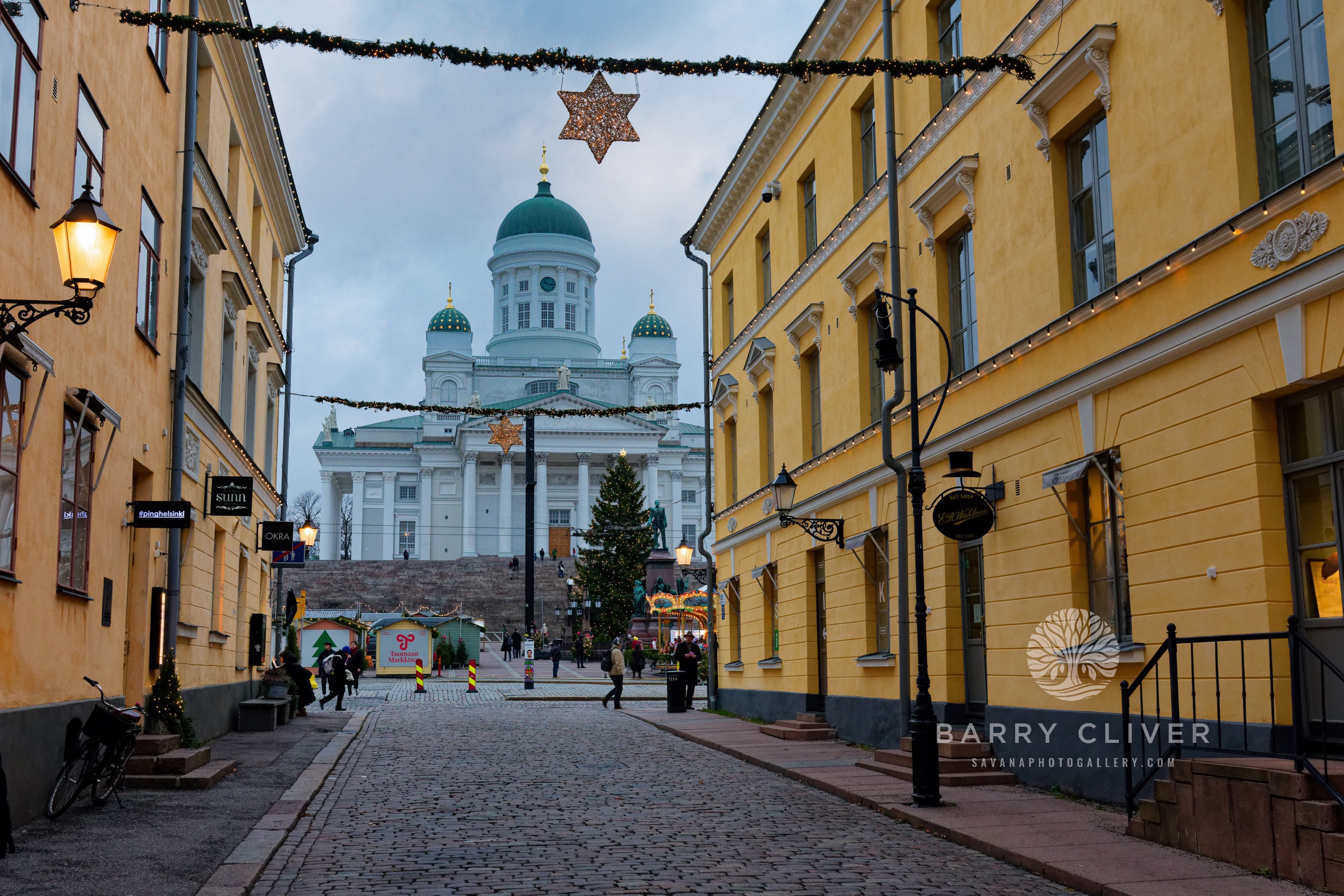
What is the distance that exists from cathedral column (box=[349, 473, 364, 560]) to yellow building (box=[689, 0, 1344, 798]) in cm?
8093

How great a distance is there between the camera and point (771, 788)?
14.2 metres

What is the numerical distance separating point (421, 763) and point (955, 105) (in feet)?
34.4

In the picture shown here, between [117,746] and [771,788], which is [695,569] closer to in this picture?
[771,788]

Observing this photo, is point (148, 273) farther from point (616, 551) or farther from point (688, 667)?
point (616, 551)

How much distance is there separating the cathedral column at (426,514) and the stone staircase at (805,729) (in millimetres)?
79508

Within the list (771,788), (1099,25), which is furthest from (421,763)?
(1099,25)

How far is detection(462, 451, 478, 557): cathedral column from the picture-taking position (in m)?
95.9

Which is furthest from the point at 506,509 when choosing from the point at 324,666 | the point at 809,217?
the point at 809,217

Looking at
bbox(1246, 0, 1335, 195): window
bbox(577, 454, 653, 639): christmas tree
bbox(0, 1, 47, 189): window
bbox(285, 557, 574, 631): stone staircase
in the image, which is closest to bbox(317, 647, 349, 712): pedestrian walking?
bbox(0, 1, 47, 189): window

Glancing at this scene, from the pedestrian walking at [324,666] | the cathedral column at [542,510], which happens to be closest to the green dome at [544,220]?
the cathedral column at [542,510]

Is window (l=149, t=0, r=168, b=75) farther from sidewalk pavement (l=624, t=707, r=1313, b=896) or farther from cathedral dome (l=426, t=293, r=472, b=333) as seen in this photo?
cathedral dome (l=426, t=293, r=472, b=333)

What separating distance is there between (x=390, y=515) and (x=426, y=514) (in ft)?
8.95

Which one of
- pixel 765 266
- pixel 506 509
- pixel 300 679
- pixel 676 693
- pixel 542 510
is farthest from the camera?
pixel 542 510

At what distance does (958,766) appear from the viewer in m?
13.9
